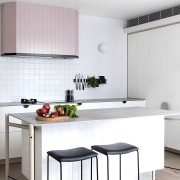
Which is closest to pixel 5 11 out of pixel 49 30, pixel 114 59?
pixel 49 30

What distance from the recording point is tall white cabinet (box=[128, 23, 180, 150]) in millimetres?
5000

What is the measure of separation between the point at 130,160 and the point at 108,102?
174 centimetres

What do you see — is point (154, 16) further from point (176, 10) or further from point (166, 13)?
point (176, 10)

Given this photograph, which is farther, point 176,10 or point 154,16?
point 154,16

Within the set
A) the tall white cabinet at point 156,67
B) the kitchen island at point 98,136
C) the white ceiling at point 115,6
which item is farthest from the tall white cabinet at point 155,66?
the kitchen island at point 98,136

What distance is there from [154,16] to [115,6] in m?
0.84

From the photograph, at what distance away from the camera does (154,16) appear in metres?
5.38

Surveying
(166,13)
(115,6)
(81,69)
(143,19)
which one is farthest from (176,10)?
(81,69)

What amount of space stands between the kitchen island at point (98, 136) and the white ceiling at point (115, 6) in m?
1.89

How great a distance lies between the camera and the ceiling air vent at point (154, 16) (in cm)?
497

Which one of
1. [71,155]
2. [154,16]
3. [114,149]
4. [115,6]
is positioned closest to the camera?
[71,155]

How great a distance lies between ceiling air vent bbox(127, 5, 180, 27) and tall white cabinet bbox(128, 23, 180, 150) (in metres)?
0.18

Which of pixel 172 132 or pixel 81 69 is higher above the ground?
pixel 81 69

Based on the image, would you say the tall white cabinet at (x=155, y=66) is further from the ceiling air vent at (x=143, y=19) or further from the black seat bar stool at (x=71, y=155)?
the black seat bar stool at (x=71, y=155)
